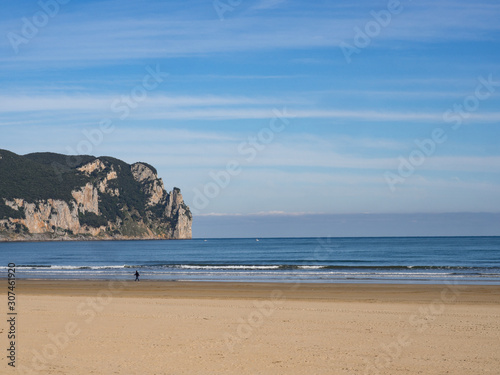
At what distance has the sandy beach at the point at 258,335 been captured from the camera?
11695 millimetres

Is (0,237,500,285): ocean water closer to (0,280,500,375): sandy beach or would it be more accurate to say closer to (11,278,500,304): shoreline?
(11,278,500,304): shoreline

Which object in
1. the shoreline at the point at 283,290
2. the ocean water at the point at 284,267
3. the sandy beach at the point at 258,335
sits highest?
the ocean water at the point at 284,267

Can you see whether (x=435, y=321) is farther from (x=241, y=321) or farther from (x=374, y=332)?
(x=241, y=321)

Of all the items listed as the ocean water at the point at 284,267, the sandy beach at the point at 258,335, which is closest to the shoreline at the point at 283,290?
the sandy beach at the point at 258,335

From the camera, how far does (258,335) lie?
1529 cm

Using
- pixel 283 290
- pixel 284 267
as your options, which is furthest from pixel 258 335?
pixel 284 267

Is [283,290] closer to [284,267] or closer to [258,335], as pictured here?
[258,335]

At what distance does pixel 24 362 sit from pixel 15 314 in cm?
801

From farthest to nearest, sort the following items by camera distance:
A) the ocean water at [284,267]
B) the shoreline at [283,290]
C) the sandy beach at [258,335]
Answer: the ocean water at [284,267]
the shoreline at [283,290]
the sandy beach at [258,335]

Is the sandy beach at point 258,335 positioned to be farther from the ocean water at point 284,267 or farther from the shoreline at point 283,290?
the ocean water at point 284,267

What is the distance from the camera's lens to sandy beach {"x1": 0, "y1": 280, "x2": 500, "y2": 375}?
1170 centimetres

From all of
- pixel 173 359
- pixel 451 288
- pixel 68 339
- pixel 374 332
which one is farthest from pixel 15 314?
pixel 451 288

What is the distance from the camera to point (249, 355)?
12.7 m

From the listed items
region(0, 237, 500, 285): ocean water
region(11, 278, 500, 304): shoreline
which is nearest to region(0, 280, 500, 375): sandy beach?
region(11, 278, 500, 304): shoreline
